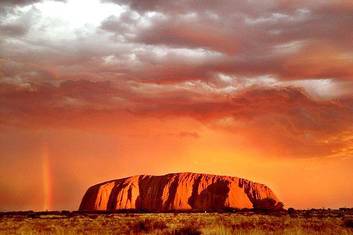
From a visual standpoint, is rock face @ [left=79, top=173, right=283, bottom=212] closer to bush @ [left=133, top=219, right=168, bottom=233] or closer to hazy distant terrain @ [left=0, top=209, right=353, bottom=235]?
hazy distant terrain @ [left=0, top=209, right=353, bottom=235]

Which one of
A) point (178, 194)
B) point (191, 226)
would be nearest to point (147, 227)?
point (191, 226)

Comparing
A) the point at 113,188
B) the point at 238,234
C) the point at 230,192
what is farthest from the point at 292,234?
the point at 113,188

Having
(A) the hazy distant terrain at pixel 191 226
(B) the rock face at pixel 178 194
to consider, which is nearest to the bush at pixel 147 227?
(A) the hazy distant terrain at pixel 191 226

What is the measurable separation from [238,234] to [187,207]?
436 ft

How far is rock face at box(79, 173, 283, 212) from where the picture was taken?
15212cm

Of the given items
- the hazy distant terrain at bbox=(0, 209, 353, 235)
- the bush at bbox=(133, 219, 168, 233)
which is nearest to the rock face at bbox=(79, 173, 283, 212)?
the hazy distant terrain at bbox=(0, 209, 353, 235)

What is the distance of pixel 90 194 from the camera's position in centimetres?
16275

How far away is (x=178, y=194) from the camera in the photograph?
154000 mm

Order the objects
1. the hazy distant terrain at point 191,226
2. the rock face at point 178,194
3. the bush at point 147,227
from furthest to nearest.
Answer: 1. the rock face at point 178,194
2. the bush at point 147,227
3. the hazy distant terrain at point 191,226

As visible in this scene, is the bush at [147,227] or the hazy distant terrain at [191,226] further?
the bush at [147,227]

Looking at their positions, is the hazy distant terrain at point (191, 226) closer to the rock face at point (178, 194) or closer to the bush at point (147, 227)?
the bush at point (147, 227)

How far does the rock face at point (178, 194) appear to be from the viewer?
499 ft

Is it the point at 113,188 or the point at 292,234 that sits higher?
the point at 113,188

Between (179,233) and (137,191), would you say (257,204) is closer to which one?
(137,191)
